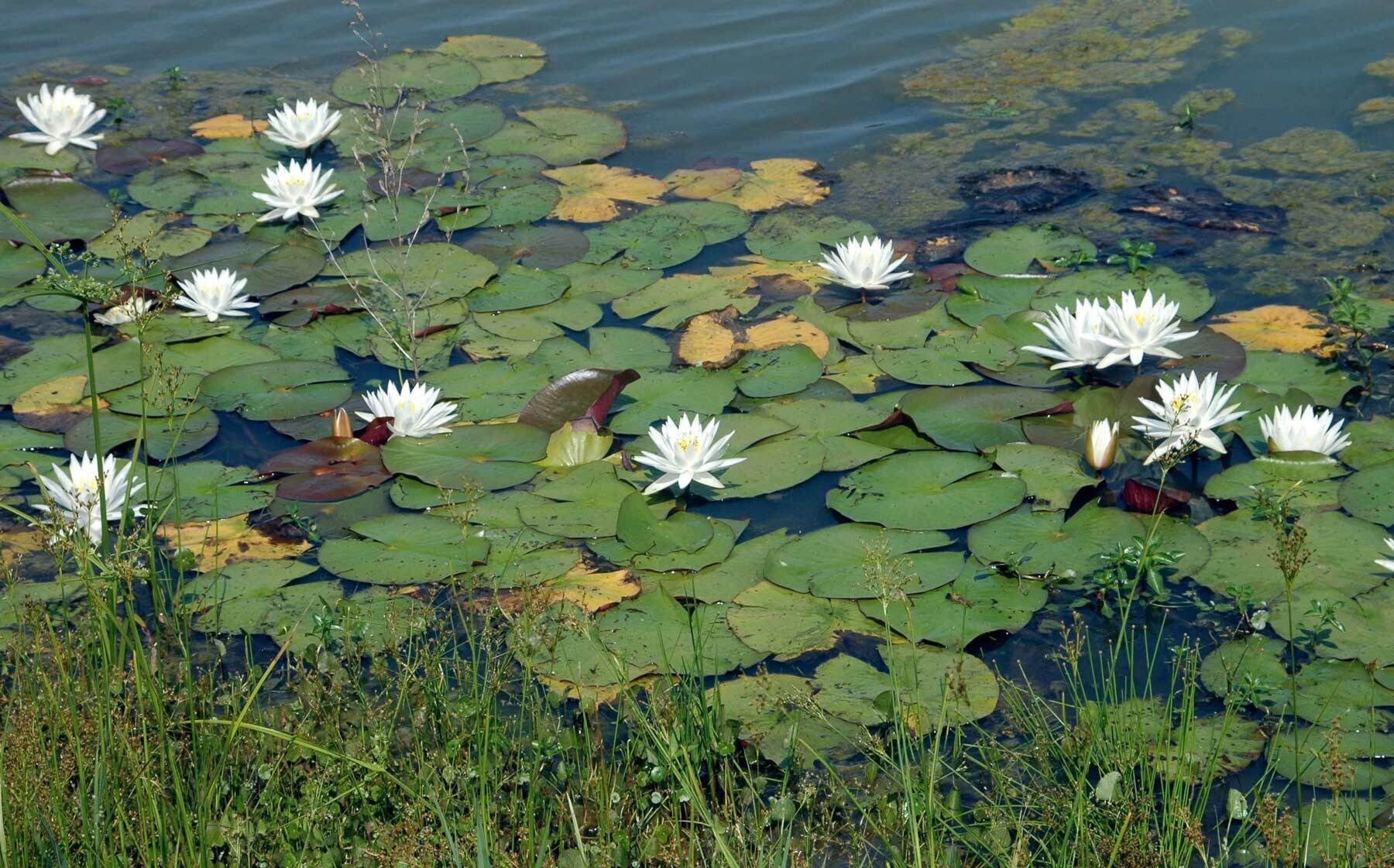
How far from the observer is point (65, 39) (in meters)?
8.36

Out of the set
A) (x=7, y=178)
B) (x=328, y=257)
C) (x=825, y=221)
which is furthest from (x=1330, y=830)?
(x=7, y=178)

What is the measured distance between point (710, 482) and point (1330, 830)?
1.89m

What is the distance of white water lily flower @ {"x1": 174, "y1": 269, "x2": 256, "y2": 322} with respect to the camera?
498 centimetres

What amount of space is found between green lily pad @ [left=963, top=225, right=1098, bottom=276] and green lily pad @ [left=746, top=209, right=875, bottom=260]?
0.52 meters

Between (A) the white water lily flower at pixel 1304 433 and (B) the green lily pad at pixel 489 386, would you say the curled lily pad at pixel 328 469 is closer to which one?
(B) the green lily pad at pixel 489 386

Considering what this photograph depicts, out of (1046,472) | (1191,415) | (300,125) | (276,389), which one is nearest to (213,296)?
(276,389)

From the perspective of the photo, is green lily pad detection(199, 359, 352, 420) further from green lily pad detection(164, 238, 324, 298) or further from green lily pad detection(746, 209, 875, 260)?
green lily pad detection(746, 209, 875, 260)

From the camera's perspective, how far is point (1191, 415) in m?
3.75

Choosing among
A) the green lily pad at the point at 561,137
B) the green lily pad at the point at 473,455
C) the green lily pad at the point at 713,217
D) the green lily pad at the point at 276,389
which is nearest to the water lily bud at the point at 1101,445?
the green lily pad at the point at 473,455

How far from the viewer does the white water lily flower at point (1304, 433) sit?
3.81 m

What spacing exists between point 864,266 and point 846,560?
1.63 meters

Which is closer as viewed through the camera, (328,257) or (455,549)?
(455,549)

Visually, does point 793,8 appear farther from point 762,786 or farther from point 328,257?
point 762,786

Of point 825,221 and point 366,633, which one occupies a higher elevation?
point 825,221
